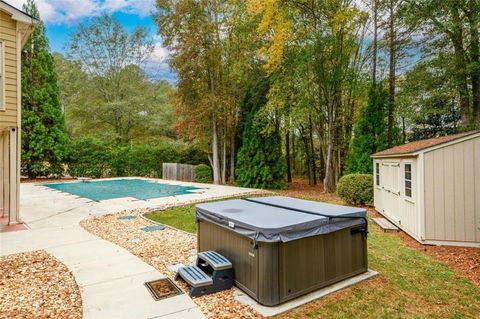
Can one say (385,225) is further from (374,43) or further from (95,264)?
(374,43)

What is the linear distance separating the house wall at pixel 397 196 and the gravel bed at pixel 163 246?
4.42 meters

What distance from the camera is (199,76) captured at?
15477 millimetres

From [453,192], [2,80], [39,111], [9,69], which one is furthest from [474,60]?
[39,111]

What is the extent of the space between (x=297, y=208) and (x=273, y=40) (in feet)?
31.8

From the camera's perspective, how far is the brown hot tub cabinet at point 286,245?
299 cm

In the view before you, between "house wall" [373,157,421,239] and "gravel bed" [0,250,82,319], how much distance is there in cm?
596

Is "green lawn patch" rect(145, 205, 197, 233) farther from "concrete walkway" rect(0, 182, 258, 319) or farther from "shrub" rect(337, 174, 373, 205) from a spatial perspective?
"shrub" rect(337, 174, 373, 205)

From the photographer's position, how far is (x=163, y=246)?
4.96 m

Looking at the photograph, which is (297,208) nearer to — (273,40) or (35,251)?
(35,251)

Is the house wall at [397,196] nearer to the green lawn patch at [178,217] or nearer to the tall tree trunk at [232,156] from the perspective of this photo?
the green lawn patch at [178,217]

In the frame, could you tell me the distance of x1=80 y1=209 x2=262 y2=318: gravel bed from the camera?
9.73 ft

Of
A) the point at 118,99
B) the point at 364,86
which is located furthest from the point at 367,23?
the point at 118,99

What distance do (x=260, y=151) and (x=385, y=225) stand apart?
880 cm

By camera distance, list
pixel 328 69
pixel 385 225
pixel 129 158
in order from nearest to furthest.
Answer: pixel 385 225
pixel 328 69
pixel 129 158
